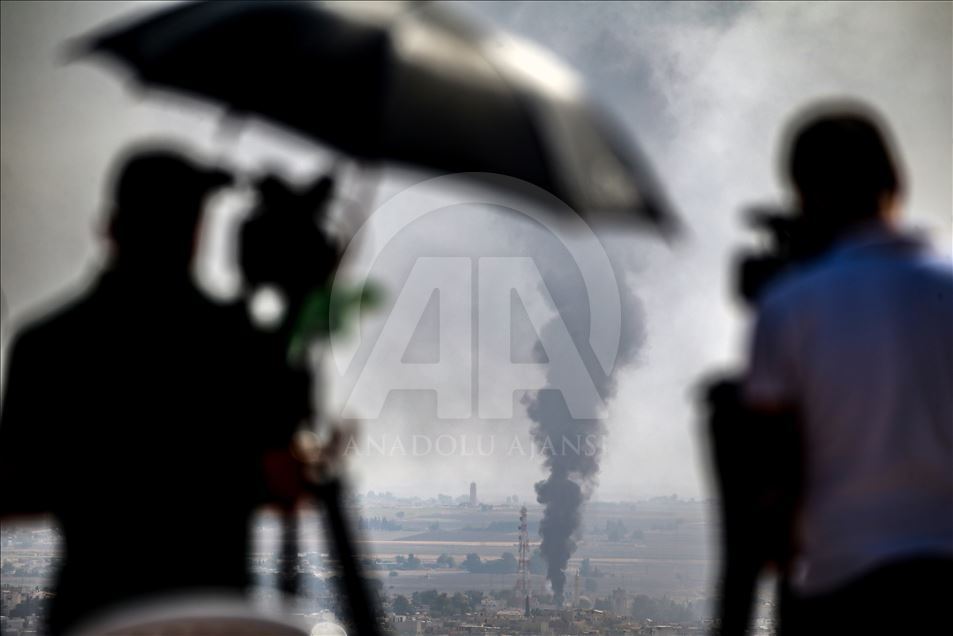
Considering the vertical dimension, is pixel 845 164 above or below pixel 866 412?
above

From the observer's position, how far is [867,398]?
8.20 ft

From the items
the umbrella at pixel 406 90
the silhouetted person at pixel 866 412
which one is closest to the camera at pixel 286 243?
the umbrella at pixel 406 90

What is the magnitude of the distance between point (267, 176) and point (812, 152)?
5.28ft

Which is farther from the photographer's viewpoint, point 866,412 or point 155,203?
point 155,203

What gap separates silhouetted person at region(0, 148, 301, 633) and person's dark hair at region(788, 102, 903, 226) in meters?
1.59

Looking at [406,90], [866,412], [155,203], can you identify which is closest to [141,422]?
[155,203]

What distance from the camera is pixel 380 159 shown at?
11.2 feet

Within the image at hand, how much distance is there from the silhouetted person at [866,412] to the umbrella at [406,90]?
3.20ft

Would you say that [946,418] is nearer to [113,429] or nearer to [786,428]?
[786,428]

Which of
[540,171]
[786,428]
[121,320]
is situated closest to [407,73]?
[540,171]

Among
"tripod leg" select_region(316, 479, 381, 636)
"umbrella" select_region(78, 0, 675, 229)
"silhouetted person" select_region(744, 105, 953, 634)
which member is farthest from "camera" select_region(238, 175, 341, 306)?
"silhouetted person" select_region(744, 105, 953, 634)

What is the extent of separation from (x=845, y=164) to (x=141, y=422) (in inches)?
81.3

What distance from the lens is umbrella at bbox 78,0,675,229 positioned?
3.45 metres

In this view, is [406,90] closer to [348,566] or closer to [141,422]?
[141,422]
